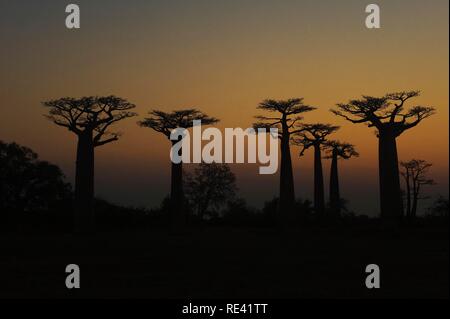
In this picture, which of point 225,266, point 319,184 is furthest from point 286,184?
point 225,266

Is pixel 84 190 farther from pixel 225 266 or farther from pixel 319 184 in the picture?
pixel 319 184

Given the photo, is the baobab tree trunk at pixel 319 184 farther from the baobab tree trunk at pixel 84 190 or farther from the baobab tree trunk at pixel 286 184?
the baobab tree trunk at pixel 84 190

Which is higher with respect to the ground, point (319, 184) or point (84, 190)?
point (319, 184)

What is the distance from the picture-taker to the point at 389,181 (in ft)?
66.2

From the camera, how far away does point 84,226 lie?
1972cm

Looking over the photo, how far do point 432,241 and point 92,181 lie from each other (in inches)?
403

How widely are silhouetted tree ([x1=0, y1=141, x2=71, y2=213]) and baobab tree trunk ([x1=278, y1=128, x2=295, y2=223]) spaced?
9921 millimetres

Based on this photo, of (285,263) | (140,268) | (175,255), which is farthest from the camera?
(175,255)

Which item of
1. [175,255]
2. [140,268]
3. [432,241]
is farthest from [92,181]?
[432,241]

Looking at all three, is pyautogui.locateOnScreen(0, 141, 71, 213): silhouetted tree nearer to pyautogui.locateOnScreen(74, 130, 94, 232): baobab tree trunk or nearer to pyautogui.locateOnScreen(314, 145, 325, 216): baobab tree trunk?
pyautogui.locateOnScreen(74, 130, 94, 232): baobab tree trunk

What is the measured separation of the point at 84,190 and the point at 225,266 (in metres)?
8.99

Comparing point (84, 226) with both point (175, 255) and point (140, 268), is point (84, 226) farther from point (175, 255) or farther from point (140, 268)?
point (140, 268)
